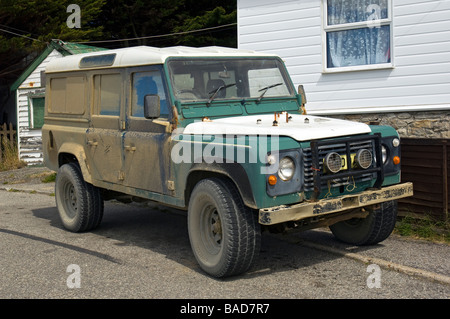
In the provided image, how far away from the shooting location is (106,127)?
748 cm

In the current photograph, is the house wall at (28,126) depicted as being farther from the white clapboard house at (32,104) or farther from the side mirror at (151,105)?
the side mirror at (151,105)

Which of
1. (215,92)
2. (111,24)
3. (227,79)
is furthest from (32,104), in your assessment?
(215,92)

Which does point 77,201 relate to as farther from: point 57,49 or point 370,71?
point 57,49

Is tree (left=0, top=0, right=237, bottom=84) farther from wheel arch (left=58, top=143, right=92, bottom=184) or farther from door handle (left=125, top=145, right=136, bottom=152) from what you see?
door handle (left=125, top=145, right=136, bottom=152)

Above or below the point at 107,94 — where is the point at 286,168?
below

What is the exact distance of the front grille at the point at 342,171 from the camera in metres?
5.45

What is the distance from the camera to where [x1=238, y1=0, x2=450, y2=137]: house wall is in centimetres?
996

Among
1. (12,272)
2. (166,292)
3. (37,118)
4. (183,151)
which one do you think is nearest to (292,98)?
(183,151)

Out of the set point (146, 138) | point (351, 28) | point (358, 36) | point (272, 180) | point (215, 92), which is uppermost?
point (351, 28)

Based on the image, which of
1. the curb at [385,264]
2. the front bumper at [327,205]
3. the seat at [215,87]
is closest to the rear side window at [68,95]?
the seat at [215,87]

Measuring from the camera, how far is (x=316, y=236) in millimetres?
7359

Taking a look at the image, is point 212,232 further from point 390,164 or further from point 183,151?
point 390,164

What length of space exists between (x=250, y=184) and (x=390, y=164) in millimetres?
1692

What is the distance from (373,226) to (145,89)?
9.50 ft
